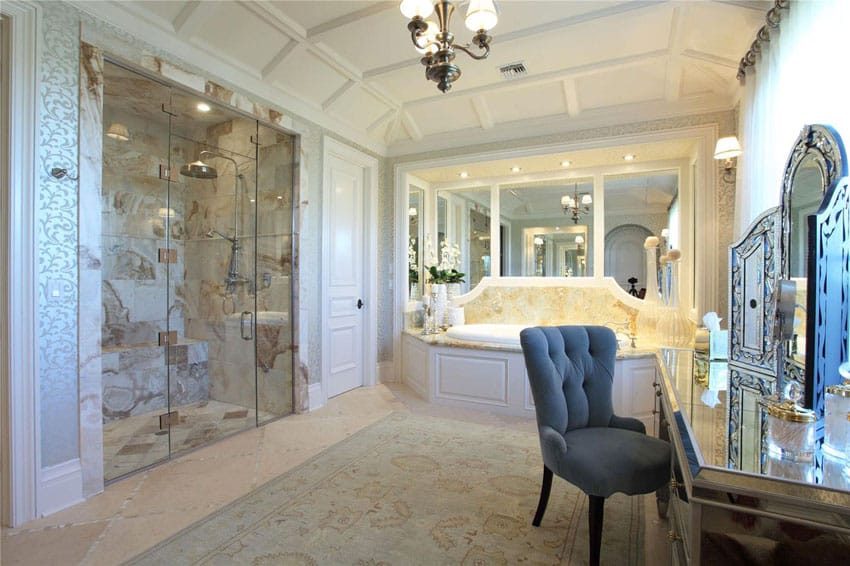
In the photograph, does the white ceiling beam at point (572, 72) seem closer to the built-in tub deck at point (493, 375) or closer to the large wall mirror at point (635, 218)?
the large wall mirror at point (635, 218)

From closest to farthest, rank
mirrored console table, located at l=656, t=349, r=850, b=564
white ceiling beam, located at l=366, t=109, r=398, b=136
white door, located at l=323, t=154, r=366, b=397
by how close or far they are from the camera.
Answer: mirrored console table, located at l=656, t=349, r=850, b=564 < white door, located at l=323, t=154, r=366, b=397 < white ceiling beam, located at l=366, t=109, r=398, b=136

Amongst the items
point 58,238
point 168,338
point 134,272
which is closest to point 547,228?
point 168,338

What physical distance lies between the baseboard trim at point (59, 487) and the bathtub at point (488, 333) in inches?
113

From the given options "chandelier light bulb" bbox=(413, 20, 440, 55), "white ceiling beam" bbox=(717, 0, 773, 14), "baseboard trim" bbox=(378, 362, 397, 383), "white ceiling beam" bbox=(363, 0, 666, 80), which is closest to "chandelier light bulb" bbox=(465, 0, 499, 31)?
"chandelier light bulb" bbox=(413, 20, 440, 55)

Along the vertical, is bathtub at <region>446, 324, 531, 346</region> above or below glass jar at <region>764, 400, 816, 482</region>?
below

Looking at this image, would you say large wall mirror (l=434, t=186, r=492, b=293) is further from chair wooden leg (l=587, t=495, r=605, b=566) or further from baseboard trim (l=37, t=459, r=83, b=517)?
baseboard trim (l=37, t=459, r=83, b=517)

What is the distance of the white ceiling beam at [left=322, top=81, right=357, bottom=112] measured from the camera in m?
3.71

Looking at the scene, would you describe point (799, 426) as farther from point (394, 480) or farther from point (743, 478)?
point (394, 480)

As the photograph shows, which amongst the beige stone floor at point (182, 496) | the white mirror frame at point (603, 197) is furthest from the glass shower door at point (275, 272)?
the white mirror frame at point (603, 197)

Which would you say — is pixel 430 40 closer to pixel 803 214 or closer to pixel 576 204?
pixel 803 214

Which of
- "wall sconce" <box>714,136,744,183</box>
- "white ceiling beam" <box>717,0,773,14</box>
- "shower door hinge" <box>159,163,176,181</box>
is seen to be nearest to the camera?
"white ceiling beam" <box>717,0,773,14</box>

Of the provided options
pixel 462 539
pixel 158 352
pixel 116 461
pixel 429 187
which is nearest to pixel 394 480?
pixel 462 539

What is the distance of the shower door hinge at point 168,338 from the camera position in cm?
335

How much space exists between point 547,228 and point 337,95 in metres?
2.51
